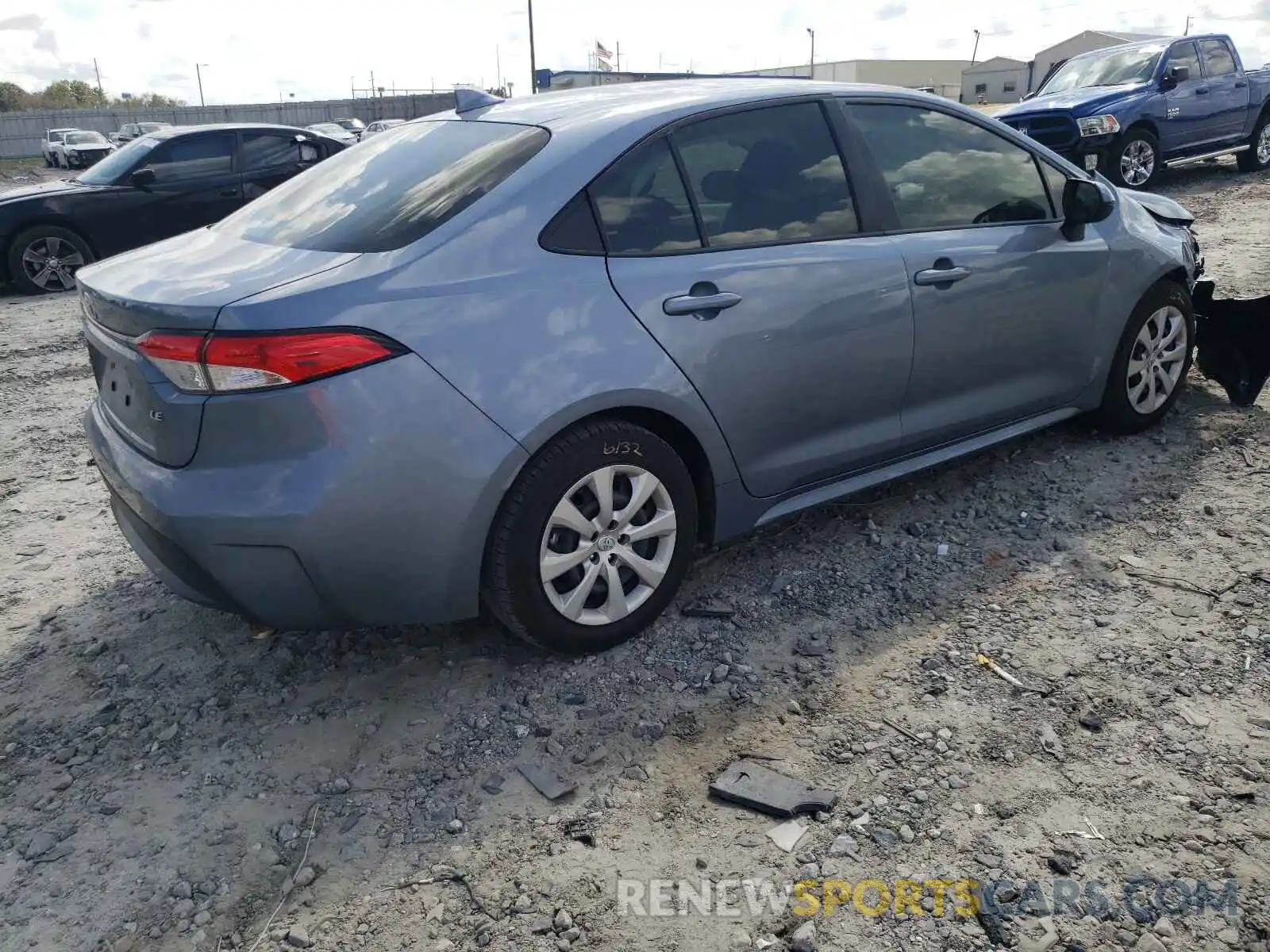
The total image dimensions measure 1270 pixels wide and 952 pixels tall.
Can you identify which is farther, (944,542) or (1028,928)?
(944,542)

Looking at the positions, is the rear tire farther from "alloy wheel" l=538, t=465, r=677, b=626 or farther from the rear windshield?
"alloy wheel" l=538, t=465, r=677, b=626

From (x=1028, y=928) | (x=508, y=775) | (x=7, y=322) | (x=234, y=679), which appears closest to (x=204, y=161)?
(x=7, y=322)

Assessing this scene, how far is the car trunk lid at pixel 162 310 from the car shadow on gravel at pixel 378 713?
2.73 feet

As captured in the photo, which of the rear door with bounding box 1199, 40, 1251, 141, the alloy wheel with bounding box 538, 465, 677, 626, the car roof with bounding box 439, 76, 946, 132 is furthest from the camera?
the rear door with bounding box 1199, 40, 1251, 141

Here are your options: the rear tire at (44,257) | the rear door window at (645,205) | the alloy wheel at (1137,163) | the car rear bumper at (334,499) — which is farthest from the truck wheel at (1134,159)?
the car rear bumper at (334,499)

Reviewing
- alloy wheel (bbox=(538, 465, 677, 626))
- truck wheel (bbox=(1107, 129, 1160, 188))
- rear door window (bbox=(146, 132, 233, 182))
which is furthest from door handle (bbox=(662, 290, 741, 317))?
truck wheel (bbox=(1107, 129, 1160, 188))

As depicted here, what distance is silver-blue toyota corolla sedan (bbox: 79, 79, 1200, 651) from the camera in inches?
104

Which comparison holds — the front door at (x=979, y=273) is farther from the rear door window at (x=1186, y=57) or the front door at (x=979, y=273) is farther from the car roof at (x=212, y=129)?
the rear door window at (x=1186, y=57)

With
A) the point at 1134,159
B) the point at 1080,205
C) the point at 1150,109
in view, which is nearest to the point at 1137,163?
the point at 1134,159

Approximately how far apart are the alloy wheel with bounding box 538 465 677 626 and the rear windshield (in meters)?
0.90

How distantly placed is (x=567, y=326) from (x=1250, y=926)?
2.16m

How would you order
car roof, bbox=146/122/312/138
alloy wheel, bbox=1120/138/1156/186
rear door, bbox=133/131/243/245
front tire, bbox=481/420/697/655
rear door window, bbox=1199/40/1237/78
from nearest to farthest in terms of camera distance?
front tire, bbox=481/420/697/655
rear door, bbox=133/131/243/245
car roof, bbox=146/122/312/138
alloy wheel, bbox=1120/138/1156/186
rear door window, bbox=1199/40/1237/78

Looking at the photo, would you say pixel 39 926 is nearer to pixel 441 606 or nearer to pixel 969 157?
pixel 441 606

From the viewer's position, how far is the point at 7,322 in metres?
8.56
